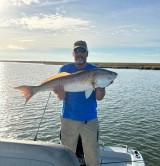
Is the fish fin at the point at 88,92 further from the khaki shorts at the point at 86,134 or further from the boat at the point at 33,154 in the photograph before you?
the boat at the point at 33,154

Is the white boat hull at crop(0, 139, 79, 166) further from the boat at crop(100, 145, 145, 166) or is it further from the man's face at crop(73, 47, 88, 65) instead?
the boat at crop(100, 145, 145, 166)

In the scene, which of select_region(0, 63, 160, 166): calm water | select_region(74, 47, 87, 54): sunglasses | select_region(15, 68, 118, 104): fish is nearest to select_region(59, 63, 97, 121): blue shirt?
select_region(15, 68, 118, 104): fish

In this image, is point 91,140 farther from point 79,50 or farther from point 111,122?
point 111,122

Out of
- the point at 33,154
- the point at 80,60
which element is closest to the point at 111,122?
the point at 80,60

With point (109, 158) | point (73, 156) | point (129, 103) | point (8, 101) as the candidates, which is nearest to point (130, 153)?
point (109, 158)

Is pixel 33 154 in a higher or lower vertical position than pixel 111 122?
higher

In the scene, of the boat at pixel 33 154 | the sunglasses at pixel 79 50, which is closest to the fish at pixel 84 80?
the sunglasses at pixel 79 50

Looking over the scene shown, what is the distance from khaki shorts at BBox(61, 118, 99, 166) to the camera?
18.1 feet

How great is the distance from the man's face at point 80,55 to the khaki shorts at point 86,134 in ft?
3.67

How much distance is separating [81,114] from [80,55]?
43.1 inches

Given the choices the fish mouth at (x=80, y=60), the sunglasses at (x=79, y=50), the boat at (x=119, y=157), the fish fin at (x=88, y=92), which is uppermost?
the sunglasses at (x=79, y=50)

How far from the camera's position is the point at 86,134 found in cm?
557

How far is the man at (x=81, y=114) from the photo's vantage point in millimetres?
5465

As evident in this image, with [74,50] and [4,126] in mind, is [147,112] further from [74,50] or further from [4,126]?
[74,50]
